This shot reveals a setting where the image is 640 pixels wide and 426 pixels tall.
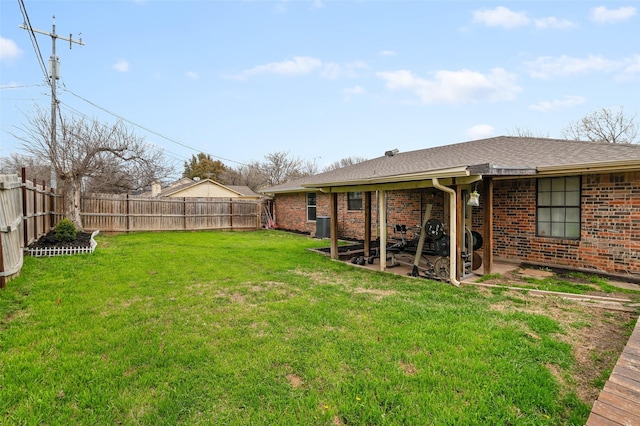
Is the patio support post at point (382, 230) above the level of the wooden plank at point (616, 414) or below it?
above

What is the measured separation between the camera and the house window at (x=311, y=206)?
14.9 meters

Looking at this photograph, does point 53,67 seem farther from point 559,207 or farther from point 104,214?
point 559,207

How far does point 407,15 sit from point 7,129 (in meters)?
14.0

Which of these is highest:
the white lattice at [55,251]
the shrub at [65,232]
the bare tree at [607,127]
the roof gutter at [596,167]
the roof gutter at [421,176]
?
the bare tree at [607,127]

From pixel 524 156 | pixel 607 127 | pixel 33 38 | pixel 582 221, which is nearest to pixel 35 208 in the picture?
pixel 33 38

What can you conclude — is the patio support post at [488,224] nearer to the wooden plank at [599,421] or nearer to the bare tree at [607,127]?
the wooden plank at [599,421]

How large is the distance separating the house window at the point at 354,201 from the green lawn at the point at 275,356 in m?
6.82

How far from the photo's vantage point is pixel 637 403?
2164 mm

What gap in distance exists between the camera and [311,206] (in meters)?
14.9

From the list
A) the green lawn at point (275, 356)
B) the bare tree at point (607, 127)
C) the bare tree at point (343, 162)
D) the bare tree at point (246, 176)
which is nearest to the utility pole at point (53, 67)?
the green lawn at point (275, 356)

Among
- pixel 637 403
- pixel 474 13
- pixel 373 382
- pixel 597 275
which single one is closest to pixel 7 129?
pixel 373 382

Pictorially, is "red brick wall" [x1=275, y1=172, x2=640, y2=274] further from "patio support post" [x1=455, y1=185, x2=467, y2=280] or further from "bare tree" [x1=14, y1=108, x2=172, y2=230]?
"bare tree" [x1=14, y1=108, x2=172, y2=230]

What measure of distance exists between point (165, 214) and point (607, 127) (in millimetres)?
28869

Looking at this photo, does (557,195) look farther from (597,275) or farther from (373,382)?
(373,382)
